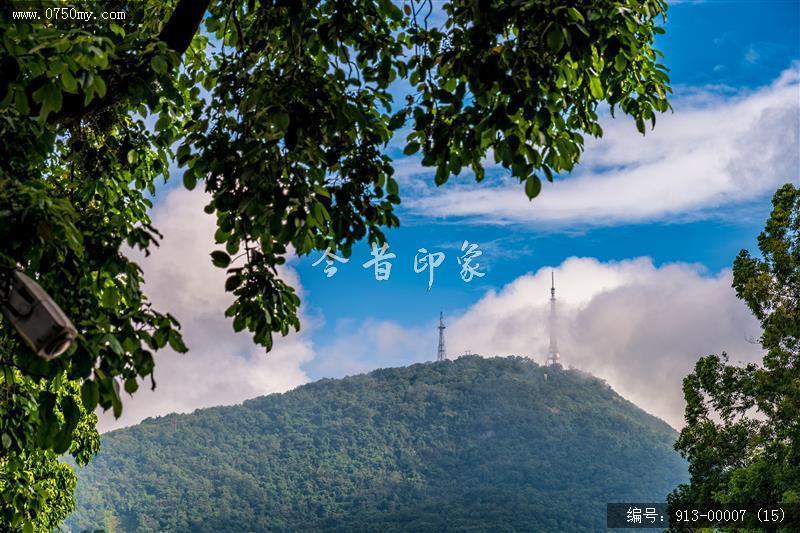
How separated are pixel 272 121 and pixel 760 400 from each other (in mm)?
14078

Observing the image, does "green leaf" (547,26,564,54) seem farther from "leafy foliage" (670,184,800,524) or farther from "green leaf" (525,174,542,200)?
"leafy foliage" (670,184,800,524)

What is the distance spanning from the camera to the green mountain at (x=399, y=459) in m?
74.2

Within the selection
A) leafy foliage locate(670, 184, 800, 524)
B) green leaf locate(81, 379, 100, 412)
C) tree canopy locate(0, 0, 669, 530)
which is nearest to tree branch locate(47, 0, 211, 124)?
tree canopy locate(0, 0, 669, 530)

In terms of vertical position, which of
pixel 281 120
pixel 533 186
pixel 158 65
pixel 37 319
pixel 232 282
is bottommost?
pixel 37 319

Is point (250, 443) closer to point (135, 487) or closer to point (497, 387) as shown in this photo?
point (135, 487)

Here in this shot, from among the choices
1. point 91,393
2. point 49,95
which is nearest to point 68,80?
point 49,95

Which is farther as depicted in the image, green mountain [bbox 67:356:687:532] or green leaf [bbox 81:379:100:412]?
green mountain [bbox 67:356:687:532]

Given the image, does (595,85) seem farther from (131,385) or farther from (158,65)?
(131,385)

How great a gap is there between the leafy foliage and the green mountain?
5578cm

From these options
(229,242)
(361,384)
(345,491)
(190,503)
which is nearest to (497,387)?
(361,384)

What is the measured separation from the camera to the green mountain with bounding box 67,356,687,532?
244 ft

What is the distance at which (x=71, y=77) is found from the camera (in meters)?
3.29

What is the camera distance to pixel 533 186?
3641 mm

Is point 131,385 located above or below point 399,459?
below
